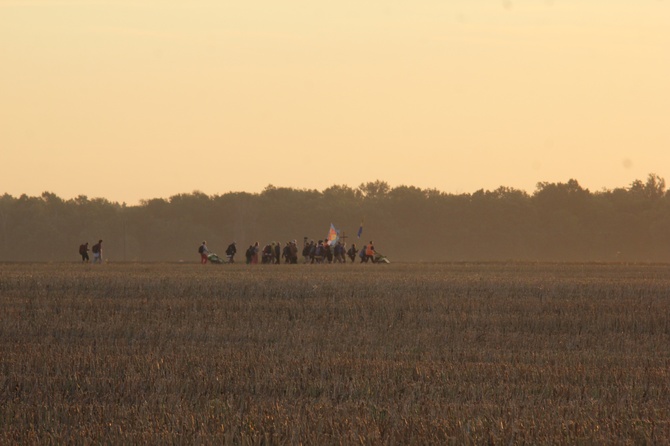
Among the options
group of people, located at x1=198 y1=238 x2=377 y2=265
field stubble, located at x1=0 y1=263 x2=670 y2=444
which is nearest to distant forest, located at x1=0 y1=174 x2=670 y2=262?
group of people, located at x1=198 y1=238 x2=377 y2=265

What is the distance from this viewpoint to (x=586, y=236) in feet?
385

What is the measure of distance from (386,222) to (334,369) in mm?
110143

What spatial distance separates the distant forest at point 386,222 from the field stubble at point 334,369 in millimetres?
87762

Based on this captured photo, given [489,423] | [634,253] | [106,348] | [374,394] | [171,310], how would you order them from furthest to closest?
[634,253] → [171,310] → [106,348] → [374,394] → [489,423]

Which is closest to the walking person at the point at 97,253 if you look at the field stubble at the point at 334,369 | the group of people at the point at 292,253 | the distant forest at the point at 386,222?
the group of people at the point at 292,253

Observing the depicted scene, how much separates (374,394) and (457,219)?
11277 centimetres

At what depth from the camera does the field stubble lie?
31.9 ft

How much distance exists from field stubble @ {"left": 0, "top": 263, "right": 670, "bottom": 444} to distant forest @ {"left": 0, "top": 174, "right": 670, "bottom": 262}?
87762 mm

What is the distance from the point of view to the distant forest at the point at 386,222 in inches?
4547

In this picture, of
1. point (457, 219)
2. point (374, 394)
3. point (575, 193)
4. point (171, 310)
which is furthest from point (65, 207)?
point (374, 394)

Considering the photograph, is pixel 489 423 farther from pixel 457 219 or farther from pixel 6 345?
pixel 457 219

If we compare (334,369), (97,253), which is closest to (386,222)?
(97,253)

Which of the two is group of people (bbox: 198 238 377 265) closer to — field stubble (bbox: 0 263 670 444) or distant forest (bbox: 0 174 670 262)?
field stubble (bbox: 0 263 670 444)

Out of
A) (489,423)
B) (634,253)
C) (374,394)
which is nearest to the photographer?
(489,423)
